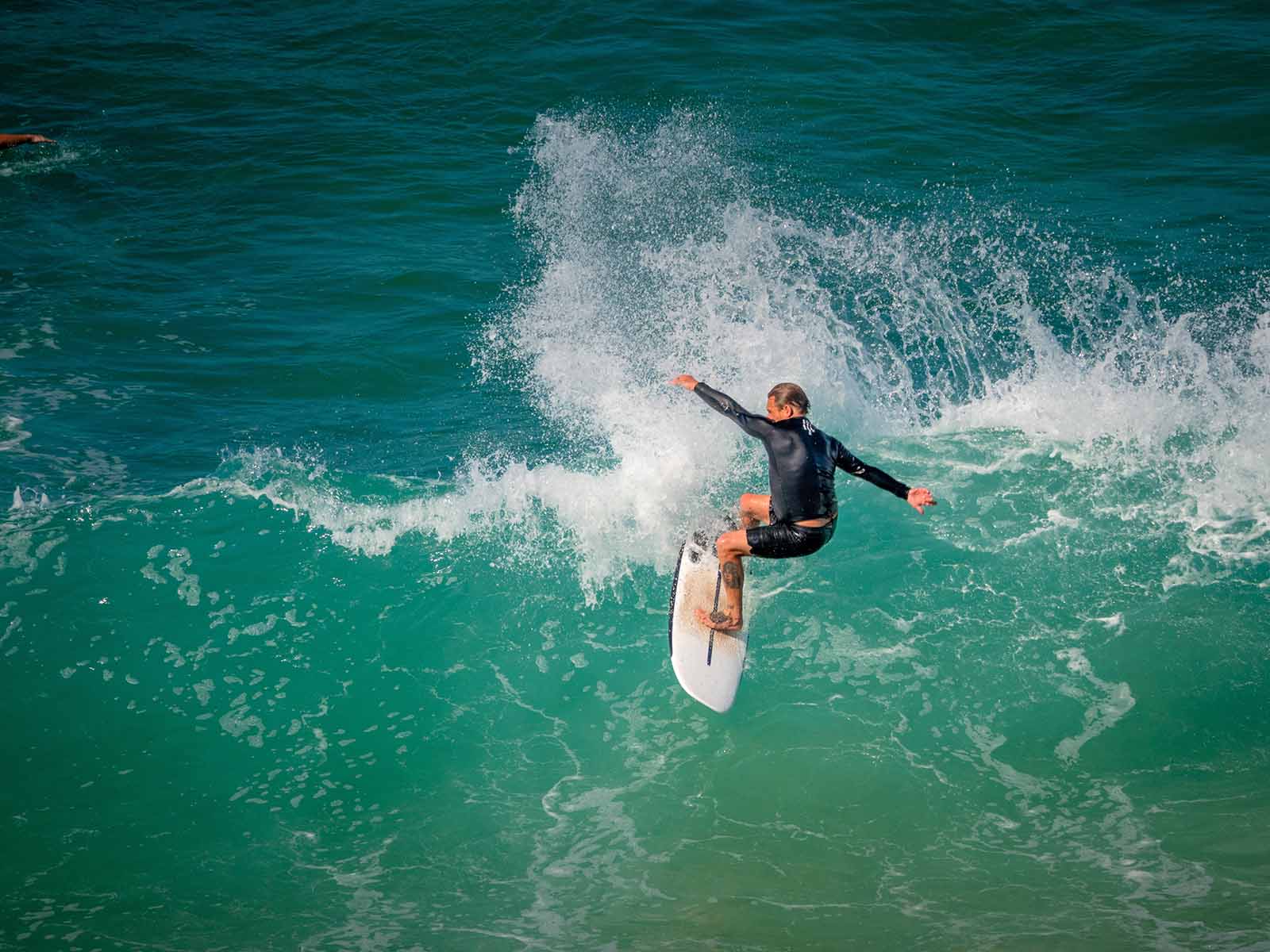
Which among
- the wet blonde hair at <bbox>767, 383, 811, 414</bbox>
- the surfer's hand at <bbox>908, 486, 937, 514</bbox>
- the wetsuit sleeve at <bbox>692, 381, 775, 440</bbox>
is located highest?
the wet blonde hair at <bbox>767, 383, 811, 414</bbox>

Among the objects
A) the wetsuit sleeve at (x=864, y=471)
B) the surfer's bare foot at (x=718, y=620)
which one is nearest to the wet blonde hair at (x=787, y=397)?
the wetsuit sleeve at (x=864, y=471)

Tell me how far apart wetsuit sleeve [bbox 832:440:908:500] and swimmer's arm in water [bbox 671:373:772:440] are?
533 mm

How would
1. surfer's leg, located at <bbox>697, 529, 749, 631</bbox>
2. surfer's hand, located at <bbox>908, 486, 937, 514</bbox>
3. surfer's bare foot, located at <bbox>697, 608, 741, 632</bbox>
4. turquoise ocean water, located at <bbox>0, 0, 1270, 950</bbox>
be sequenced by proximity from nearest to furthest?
1. turquoise ocean water, located at <bbox>0, 0, 1270, 950</bbox>
2. surfer's hand, located at <bbox>908, 486, 937, 514</bbox>
3. surfer's leg, located at <bbox>697, 529, 749, 631</bbox>
4. surfer's bare foot, located at <bbox>697, 608, 741, 632</bbox>

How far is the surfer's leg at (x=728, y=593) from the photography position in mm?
8078

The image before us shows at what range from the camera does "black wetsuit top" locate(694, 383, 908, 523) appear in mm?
7461

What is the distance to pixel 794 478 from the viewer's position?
7500 mm

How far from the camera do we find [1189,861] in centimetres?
679

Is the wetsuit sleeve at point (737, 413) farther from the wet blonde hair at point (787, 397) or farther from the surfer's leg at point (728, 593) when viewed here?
the surfer's leg at point (728, 593)

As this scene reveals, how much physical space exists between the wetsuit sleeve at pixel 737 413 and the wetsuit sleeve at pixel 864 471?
50cm

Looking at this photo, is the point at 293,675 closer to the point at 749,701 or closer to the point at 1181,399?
the point at 749,701

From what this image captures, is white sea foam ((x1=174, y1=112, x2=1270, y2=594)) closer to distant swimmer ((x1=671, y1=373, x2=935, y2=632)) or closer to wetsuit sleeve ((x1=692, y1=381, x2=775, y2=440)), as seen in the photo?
distant swimmer ((x1=671, y1=373, x2=935, y2=632))

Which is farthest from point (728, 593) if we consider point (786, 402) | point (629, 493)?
point (629, 493)

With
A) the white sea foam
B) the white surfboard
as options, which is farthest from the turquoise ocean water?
the white surfboard

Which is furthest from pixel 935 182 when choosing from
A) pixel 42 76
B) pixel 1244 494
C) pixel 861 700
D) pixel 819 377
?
pixel 42 76
